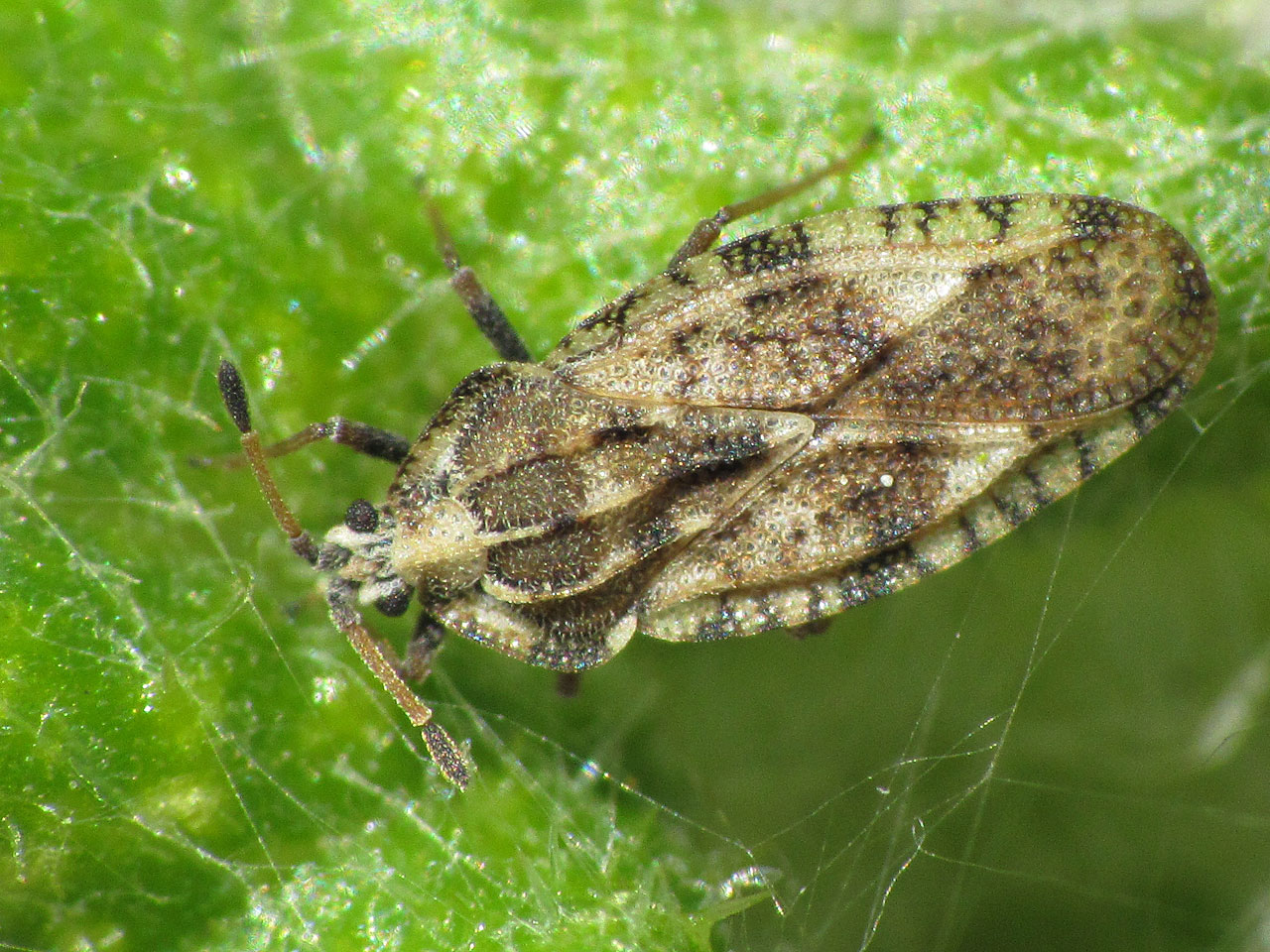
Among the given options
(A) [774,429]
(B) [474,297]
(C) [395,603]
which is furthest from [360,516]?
(A) [774,429]

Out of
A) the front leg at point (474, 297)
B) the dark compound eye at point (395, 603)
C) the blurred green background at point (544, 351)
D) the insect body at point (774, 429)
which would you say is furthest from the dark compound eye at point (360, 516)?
the front leg at point (474, 297)

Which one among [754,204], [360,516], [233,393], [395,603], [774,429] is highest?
[233,393]

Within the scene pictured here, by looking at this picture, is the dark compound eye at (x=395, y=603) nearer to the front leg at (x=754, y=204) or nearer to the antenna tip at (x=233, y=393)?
the antenna tip at (x=233, y=393)

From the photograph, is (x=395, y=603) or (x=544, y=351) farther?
(x=544, y=351)

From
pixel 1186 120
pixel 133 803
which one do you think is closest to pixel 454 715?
pixel 133 803

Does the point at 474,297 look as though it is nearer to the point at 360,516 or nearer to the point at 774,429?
the point at 360,516

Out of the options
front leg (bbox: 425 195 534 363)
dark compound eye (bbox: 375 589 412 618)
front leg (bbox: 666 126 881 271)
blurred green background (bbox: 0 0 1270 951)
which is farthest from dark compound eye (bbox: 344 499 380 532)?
front leg (bbox: 666 126 881 271)

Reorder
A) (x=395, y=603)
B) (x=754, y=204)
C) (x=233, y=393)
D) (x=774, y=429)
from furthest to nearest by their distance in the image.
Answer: (x=754, y=204)
(x=395, y=603)
(x=774, y=429)
(x=233, y=393)
